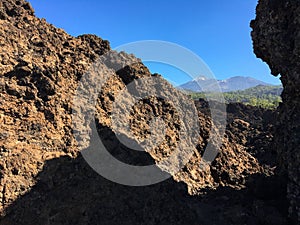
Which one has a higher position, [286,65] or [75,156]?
[286,65]

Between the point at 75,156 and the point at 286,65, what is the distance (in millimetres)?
8900

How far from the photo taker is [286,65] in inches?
435

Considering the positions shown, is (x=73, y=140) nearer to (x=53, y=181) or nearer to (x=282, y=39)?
(x=53, y=181)

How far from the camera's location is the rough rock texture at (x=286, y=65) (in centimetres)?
1003

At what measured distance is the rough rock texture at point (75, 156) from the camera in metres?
10.1

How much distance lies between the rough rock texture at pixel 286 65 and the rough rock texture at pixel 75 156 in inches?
57.8

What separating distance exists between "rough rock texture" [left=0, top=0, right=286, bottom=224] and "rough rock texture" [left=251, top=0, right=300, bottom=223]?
1.47 meters

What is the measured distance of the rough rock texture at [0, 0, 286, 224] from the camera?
10117mm

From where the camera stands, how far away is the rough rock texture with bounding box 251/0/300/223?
10.0 meters

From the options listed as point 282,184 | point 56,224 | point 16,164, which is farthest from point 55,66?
point 282,184

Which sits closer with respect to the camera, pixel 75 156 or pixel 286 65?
pixel 286 65

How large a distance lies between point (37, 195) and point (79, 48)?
9.38 metres

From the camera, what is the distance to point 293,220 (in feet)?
31.1

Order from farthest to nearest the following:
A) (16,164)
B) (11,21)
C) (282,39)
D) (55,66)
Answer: (11,21) < (55,66) < (282,39) < (16,164)
